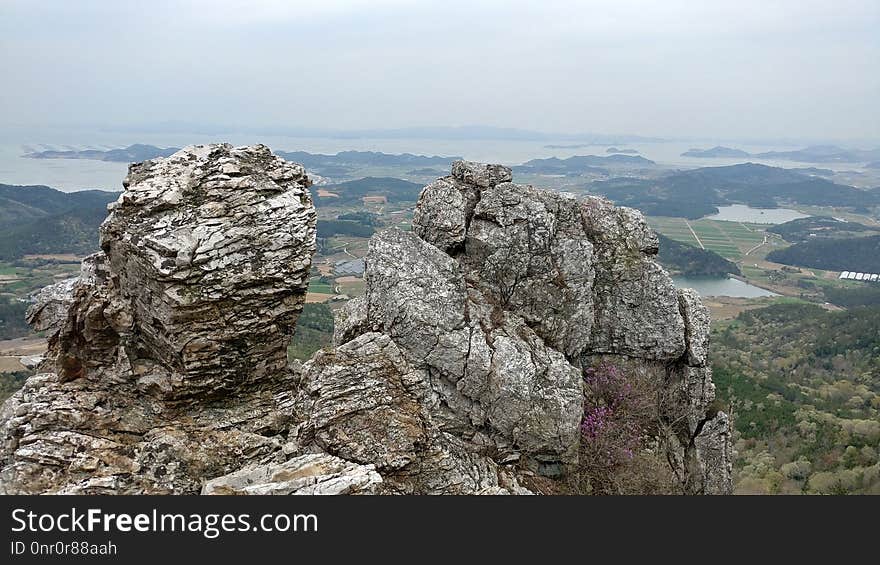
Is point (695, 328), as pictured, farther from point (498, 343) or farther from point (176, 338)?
point (176, 338)

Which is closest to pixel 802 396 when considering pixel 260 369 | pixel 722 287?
pixel 260 369

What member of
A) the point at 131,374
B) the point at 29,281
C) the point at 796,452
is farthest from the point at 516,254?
the point at 29,281

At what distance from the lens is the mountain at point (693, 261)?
175 m

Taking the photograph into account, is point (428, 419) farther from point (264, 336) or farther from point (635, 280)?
point (635, 280)

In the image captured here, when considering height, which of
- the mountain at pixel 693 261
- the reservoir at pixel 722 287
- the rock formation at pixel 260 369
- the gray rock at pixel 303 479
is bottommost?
the reservoir at pixel 722 287

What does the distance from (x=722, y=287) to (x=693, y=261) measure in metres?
14.6

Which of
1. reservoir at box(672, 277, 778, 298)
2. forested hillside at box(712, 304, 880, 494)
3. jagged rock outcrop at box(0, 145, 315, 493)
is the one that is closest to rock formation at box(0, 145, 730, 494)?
jagged rock outcrop at box(0, 145, 315, 493)

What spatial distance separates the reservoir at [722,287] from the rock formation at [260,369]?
15816 cm

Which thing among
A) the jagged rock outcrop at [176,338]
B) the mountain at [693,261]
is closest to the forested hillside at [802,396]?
the jagged rock outcrop at [176,338]

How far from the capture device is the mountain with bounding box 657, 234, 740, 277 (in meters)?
175

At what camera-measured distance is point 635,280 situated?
752 inches

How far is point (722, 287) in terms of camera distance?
168m

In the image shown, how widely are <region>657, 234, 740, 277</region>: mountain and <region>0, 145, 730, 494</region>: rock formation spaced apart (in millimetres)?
169551

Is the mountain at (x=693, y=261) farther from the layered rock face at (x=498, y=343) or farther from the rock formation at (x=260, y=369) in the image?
the rock formation at (x=260, y=369)
